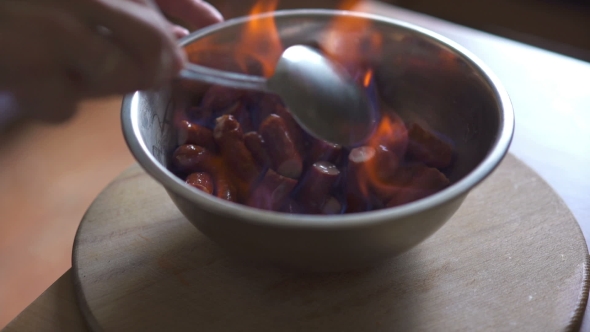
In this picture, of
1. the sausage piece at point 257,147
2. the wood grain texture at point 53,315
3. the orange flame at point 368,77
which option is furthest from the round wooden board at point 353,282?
the orange flame at point 368,77

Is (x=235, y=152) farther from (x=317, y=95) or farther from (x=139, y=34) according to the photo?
(x=139, y=34)

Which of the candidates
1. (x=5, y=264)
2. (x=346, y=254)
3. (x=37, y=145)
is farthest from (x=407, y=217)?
(x=37, y=145)

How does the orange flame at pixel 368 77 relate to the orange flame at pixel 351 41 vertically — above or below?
below

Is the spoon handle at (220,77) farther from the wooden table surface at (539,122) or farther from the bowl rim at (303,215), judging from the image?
the wooden table surface at (539,122)

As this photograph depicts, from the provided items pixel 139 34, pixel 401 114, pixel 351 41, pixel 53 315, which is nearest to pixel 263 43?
pixel 351 41

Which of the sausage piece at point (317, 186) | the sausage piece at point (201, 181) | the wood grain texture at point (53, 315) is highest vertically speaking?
the sausage piece at point (201, 181)

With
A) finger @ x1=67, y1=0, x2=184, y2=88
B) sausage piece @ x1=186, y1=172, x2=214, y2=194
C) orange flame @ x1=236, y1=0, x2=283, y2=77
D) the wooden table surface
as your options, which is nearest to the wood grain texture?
the wooden table surface
